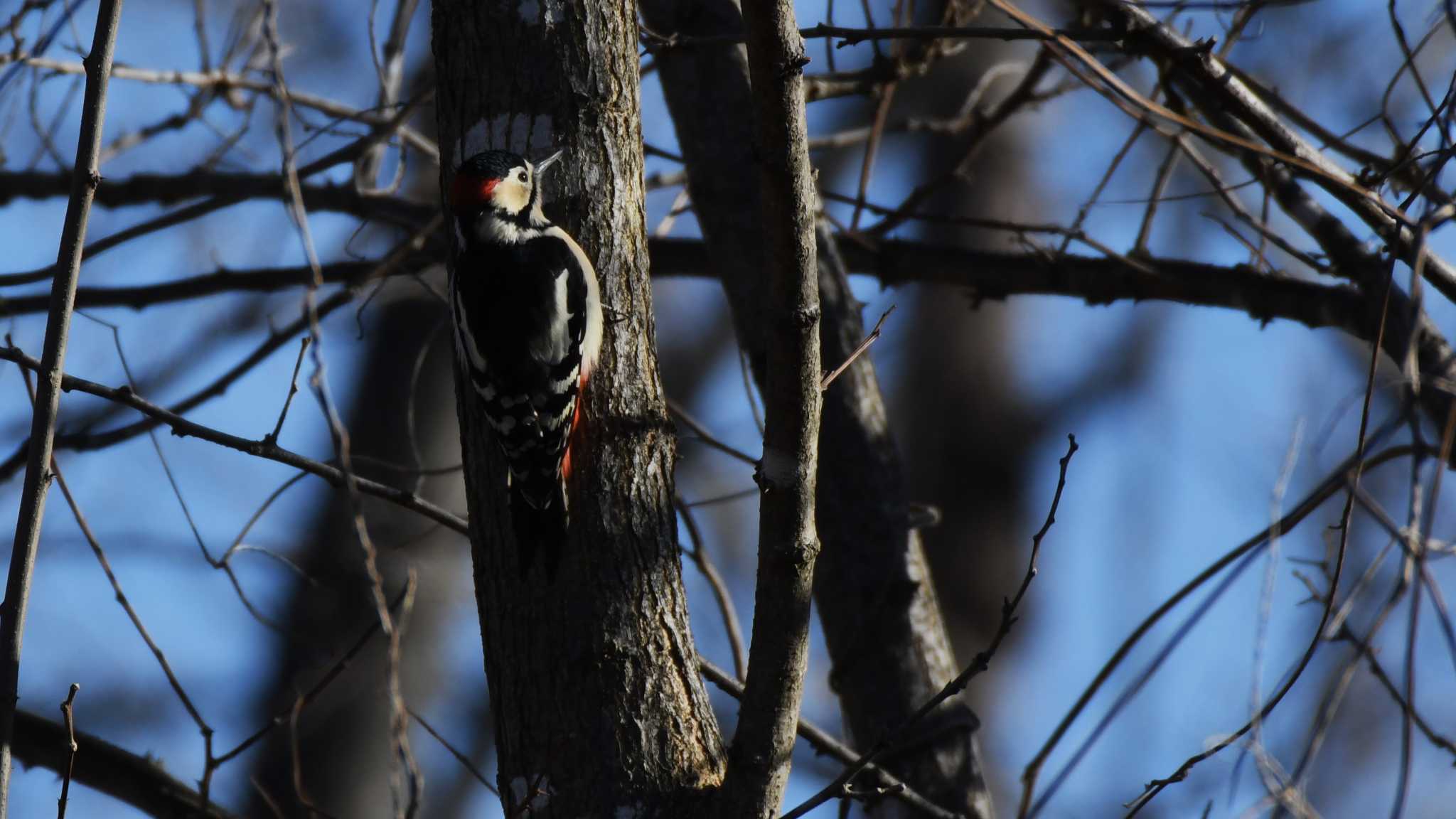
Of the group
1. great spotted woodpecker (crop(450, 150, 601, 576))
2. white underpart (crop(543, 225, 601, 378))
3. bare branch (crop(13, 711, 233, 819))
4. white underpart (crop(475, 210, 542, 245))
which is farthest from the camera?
white underpart (crop(475, 210, 542, 245))

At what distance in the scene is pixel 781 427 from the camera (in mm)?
2432

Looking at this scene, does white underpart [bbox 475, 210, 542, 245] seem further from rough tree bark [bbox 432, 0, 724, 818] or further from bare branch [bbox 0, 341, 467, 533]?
bare branch [bbox 0, 341, 467, 533]

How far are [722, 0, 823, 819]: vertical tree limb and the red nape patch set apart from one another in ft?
3.26

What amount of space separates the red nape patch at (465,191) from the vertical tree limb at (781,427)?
992 mm

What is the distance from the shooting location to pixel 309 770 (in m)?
7.15

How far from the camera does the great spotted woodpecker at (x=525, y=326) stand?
2900 millimetres

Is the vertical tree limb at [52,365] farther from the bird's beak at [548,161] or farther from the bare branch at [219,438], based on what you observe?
the bird's beak at [548,161]

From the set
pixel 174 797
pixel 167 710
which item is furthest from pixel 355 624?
pixel 174 797

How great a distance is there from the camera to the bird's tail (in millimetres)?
2740

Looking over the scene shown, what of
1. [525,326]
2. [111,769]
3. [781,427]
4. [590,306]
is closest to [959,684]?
[781,427]

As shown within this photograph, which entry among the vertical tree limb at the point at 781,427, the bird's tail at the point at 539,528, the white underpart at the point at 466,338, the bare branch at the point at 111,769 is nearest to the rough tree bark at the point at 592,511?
the bird's tail at the point at 539,528

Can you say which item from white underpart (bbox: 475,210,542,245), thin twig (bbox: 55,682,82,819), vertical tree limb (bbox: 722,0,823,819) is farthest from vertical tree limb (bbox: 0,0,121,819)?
white underpart (bbox: 475,210,542,245)

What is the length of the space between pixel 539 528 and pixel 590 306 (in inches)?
23.9

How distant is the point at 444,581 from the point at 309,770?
4.11ft
